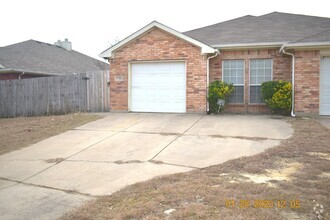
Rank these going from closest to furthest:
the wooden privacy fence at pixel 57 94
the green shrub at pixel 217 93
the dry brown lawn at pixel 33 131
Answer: the dry brown lawn at pixel 33 131 → the green shrub at pixel 217 93 → the wooden privacy fence at pixel 57 94

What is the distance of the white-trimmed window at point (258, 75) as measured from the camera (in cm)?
1362

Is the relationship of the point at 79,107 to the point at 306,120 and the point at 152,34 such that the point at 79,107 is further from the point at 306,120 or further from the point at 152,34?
the point at 306,120

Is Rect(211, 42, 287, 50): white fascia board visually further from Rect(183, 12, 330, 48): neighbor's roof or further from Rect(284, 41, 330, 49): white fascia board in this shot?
Rect(284, 41, 330, 49): white fascia board

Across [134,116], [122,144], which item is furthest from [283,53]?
[122,144]

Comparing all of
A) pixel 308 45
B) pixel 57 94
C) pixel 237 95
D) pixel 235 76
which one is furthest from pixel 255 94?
pixel 57 94

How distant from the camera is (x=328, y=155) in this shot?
6676 millimetres

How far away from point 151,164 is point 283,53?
8.86 m

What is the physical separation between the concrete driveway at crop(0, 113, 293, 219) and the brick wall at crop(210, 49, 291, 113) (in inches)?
77.1

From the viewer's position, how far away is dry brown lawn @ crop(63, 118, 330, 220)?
Answer: 157 inches

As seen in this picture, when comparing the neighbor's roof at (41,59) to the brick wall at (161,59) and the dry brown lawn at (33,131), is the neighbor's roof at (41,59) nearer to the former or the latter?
the dry brown lawn at (33,131)

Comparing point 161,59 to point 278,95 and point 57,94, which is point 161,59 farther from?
point 57,94

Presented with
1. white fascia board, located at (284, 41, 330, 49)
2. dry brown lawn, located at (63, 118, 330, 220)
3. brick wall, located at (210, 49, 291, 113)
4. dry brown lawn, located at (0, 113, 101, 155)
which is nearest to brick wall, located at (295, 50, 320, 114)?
white fascia board, located at (284, 41, 330, 49)

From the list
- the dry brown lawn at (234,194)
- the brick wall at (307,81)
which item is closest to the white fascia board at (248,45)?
the brick wall at (307,81)

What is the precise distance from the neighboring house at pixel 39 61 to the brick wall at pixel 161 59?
803 cm
